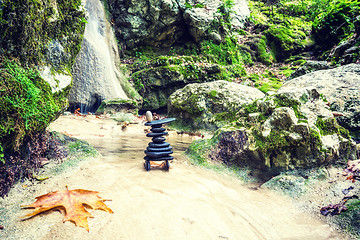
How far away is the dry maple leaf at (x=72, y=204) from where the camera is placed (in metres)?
1.71

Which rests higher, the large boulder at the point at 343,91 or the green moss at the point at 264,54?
the green moss at the point at 264,54

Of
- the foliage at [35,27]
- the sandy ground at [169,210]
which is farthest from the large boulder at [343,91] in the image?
the foliage at [35,27]

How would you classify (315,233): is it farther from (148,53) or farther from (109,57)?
(148,53)

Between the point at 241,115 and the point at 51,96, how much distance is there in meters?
3.29

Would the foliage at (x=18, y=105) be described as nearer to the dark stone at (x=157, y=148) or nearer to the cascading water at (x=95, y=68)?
the dark stone at (x=157, y=148)

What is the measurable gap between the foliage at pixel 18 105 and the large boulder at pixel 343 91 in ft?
12.4

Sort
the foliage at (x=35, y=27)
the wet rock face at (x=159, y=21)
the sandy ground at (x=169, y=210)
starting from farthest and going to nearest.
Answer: the wet rock face at (x=159, y=21)
the foliage at (x=35, y=27)
the sandy ground at (x=169, y=210)

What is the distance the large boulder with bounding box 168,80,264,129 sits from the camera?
7.54 meters

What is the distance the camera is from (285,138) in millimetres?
3182

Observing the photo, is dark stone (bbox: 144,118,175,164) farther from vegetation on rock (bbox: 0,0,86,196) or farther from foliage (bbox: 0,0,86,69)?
foliage (bbox: 0,0,86,69)

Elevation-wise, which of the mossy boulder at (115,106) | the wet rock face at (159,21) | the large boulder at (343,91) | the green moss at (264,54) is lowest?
the mossy boulder at (115,106)

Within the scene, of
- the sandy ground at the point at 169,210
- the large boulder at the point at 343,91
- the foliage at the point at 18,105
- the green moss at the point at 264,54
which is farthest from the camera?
the green moss at the point at 264,54

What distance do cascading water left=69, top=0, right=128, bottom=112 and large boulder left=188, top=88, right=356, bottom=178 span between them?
7.77m

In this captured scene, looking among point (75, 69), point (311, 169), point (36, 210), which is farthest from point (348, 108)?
point (75, 69)
